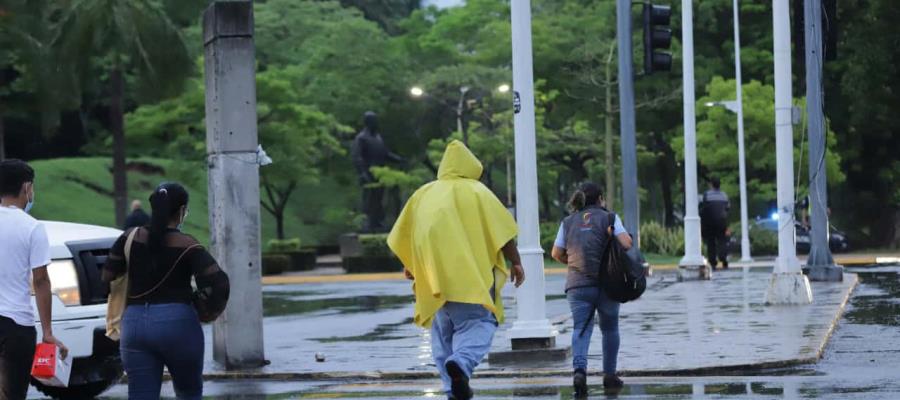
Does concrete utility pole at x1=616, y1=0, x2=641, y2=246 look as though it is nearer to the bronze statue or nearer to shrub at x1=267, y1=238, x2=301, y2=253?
the bronze statue

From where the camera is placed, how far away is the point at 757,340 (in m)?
16.4

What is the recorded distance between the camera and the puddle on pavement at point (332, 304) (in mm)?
25719

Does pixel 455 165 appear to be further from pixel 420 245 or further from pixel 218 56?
pixel 218 56

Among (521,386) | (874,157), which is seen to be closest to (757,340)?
(521,386)

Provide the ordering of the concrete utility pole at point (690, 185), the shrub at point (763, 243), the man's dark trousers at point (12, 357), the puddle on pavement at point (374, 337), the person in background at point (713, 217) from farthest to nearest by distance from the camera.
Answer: the shrub at point (763, 243), the person in background at point (713, 217), the concrete utility pole at point (690, 185), the puddle on pavement at point (374, 337), the man's dark trousers at point (12, 357)

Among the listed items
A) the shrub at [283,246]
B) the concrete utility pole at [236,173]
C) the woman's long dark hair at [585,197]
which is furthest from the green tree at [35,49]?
the woman's long dark hair at [585,197]

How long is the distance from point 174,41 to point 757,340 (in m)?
32.6

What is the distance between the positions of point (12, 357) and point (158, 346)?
2.87 ft

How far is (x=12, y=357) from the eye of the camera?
8.98 meters

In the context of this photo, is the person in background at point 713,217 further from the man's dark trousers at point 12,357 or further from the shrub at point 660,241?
the man's dark trousers at point 12,357

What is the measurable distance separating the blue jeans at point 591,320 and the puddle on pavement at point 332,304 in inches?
476

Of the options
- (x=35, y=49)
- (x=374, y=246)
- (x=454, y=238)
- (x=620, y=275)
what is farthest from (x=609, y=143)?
(x=454, y=238)

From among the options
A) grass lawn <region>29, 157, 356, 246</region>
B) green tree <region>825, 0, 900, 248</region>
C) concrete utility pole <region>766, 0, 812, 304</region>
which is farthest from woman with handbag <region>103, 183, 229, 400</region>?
grass lawn <region>29, 157, 356, 246</region>

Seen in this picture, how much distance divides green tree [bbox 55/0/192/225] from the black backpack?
33971mm
